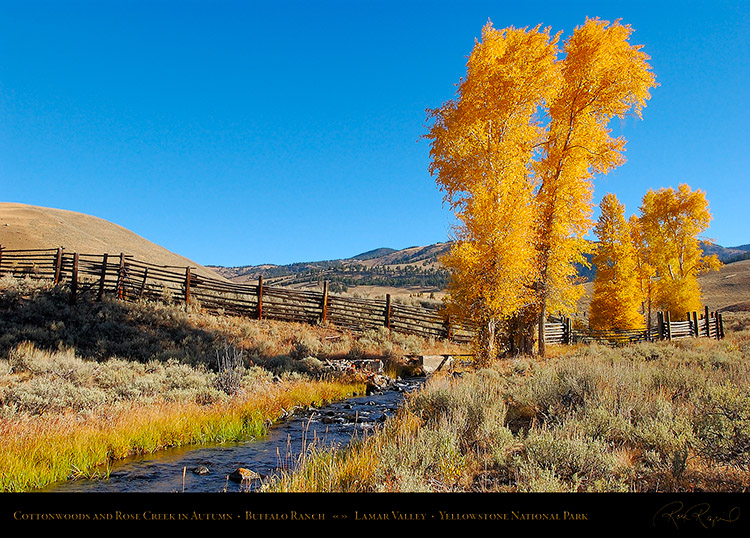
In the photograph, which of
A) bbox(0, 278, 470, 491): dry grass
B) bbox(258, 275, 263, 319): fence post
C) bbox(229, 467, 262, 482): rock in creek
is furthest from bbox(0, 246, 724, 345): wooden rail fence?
bbox(229, 467, 262, 482): rock in creek

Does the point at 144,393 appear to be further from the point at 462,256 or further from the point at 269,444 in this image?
the point at 462,256

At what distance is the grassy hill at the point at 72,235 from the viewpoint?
173ft

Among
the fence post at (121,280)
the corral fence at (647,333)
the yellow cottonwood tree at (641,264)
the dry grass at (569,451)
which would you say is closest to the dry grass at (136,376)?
the fence post at (121,280)

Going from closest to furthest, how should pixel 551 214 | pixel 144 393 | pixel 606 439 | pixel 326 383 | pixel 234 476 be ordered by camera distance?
1. pixel 606 439
2. pixel 234 476
3. pixel 144 393
4. pixel 326 383
5. pixel 551 214

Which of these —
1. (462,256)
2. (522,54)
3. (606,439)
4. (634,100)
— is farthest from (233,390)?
(634,100)

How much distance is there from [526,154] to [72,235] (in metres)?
65.6

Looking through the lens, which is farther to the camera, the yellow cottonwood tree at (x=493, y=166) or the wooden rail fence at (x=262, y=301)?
the wooden rail fence at (x=262, y=301)

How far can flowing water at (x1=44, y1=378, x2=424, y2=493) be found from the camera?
5328 mm

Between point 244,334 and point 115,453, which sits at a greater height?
point 244,334

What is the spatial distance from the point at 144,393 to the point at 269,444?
15.5 ft

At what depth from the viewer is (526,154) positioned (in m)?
14.4

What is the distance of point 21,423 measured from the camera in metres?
6.74

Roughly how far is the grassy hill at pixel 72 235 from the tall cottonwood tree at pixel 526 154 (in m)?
47.2
